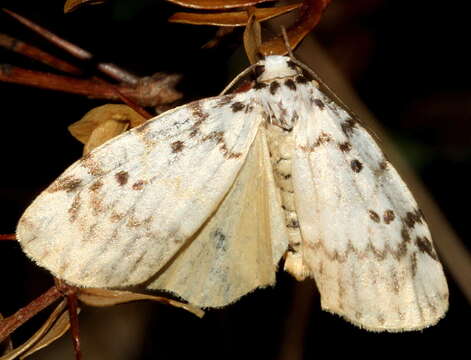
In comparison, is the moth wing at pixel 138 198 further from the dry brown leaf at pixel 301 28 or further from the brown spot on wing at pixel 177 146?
the dry brown leaf at pixel 301 28

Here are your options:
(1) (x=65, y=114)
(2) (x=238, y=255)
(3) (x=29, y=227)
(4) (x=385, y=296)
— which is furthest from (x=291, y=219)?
(1) (x=65, y=114)

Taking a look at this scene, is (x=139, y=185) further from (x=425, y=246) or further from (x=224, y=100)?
(x=425, y=246)

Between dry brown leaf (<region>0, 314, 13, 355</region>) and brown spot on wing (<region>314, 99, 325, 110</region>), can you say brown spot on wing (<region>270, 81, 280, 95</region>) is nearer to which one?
brown spot on wing (<region>314, 99, 325, 110</region>)

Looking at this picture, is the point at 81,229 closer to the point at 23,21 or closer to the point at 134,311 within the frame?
the point at 23,21

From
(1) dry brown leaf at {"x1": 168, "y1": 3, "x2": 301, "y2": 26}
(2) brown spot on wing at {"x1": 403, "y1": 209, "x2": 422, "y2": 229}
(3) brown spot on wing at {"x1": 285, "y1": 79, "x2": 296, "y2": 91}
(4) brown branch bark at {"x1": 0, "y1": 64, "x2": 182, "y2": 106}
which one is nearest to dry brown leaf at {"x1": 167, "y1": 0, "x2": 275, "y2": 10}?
(1) dry brown leaf at {"x1": 168, "y1": 3, "x2": 301, "y2": 26}

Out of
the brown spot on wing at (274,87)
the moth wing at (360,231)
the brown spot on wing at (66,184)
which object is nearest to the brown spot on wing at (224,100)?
the brown spot on wing at (274,87)

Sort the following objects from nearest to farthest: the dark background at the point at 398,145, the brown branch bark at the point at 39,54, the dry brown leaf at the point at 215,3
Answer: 1. the dry brown leaf at the point at 215,3
2. the brown branch bark at the point at 39,54
3. the dark background at the point at 398,145
